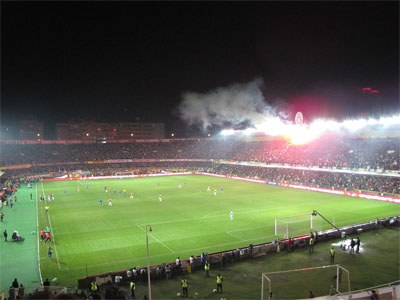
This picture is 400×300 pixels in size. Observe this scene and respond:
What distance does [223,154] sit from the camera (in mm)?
96625

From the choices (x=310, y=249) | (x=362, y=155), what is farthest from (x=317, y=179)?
(x=310, y=249)

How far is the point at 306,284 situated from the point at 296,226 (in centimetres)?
1127

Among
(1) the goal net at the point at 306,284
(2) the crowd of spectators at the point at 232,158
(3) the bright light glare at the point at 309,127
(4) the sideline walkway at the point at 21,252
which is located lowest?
(1) the goal net at the point at 306,284

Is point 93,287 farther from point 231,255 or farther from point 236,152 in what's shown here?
point 236,152

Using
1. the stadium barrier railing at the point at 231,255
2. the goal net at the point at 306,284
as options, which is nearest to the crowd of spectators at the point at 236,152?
the stadium barrier railing at the point at 231,255

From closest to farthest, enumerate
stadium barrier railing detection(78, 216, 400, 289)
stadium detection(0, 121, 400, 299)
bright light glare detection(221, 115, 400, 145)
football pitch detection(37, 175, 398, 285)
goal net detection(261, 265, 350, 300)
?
goal net detection(261, 265, 350, 300)
stadium barrier railing detection(78, 216, 400, 289)
stadium detection(0, 121, 400, 299)
football pitch detection(37, 175, 398, 285)
bright light glare detection(221, 115, 400, 145)

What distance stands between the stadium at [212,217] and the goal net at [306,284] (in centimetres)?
15

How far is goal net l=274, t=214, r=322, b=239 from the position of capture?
28094 millimetres

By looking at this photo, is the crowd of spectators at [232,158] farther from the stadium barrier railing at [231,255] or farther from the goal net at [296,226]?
the stadium barrier railing at [231,255]

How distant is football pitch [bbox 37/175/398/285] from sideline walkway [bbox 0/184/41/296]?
0.75 metres

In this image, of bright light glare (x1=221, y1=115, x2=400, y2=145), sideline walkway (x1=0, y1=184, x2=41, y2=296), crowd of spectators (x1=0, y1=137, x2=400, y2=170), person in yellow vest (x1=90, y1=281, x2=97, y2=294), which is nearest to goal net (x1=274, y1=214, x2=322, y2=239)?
person in yellow vest (x1=90, y1=281, x2=97, y2=294)

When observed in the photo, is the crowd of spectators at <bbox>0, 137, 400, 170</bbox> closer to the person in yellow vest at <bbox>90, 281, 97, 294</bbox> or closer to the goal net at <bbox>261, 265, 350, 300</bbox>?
the goal net at <bbox>261, 265, 350, 300</bbox>

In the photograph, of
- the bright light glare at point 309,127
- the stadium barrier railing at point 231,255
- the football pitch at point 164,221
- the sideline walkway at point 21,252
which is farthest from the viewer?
the bright light glare at point 309,127

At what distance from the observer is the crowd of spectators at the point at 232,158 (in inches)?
2114
